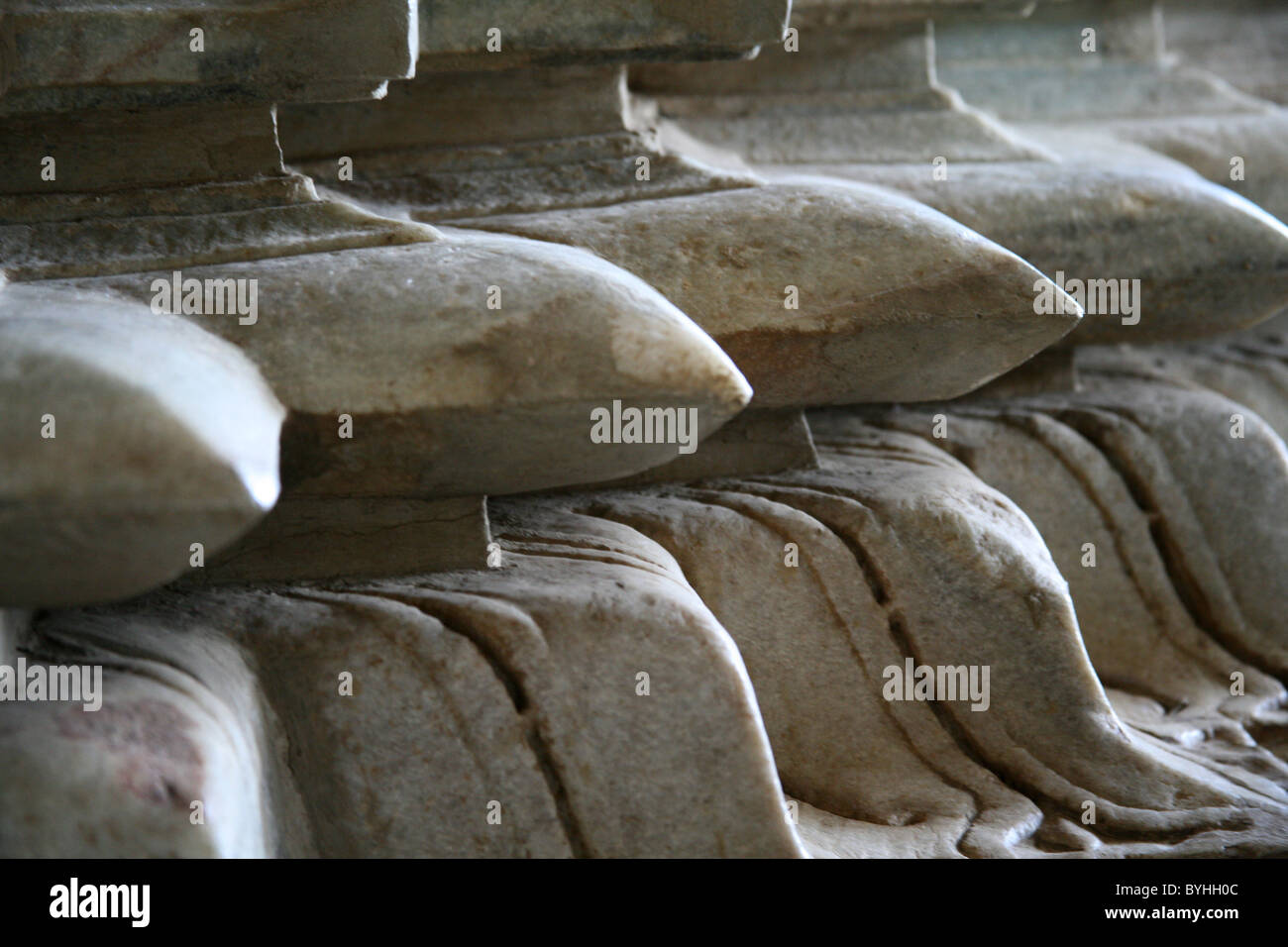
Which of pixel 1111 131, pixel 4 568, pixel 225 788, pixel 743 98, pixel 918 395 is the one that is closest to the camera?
pixel 4 568

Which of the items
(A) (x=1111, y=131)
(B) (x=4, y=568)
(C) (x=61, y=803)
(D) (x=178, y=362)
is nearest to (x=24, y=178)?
(D) (x=178, y=362)

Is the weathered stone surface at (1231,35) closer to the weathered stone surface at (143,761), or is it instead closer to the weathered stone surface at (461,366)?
the weathered stone surface at (461,366)

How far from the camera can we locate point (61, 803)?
1606 mm

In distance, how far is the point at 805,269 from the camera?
2363 mm

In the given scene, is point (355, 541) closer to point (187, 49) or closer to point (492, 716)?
point (492, 716)

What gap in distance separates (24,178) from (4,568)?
84 cm

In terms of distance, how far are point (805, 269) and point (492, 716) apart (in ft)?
2.99

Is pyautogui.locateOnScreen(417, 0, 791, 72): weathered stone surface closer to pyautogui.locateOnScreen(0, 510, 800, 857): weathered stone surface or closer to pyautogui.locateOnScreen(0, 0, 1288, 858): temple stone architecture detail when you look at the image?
pyautogui.locateOnScreen(0, 0, 1288, 858): temple stone architecture detail

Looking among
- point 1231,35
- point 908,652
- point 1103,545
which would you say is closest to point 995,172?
point 1103,545

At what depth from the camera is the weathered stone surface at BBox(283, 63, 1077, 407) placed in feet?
7.68

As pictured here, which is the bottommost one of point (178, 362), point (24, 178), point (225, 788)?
point (225, 788)

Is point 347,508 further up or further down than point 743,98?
further down
